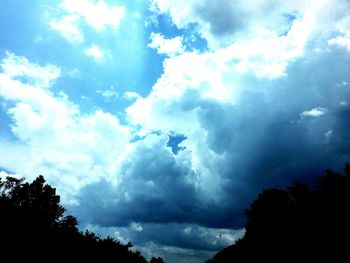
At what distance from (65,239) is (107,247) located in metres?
22.4

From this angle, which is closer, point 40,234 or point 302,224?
point 40,234

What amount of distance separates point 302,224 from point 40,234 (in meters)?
51.8

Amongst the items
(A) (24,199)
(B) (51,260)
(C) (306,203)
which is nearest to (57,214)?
(A) (24,199)

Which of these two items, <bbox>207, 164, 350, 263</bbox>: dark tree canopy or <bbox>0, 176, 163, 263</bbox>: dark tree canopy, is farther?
<bbox>207, 164, 350, 263</bbox>: dark tree canopy

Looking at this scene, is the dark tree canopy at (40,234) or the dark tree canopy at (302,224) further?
the dark tree canopy at (302,224)

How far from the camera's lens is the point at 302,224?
7594cm

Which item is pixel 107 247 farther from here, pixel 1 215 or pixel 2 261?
pixel 2 261

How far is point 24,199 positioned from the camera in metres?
74.4

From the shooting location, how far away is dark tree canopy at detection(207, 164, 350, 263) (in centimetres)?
6662

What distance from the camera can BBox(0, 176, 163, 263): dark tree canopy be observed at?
48.7 meters

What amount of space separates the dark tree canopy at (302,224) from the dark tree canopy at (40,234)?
32.8 meters

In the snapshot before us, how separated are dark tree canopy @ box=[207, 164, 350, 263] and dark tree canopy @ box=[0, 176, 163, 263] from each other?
32.8m

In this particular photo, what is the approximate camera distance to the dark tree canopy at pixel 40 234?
160 ft

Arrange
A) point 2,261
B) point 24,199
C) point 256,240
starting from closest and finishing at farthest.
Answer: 1. point 2,261
2. point 24,199
3. point 256,240
